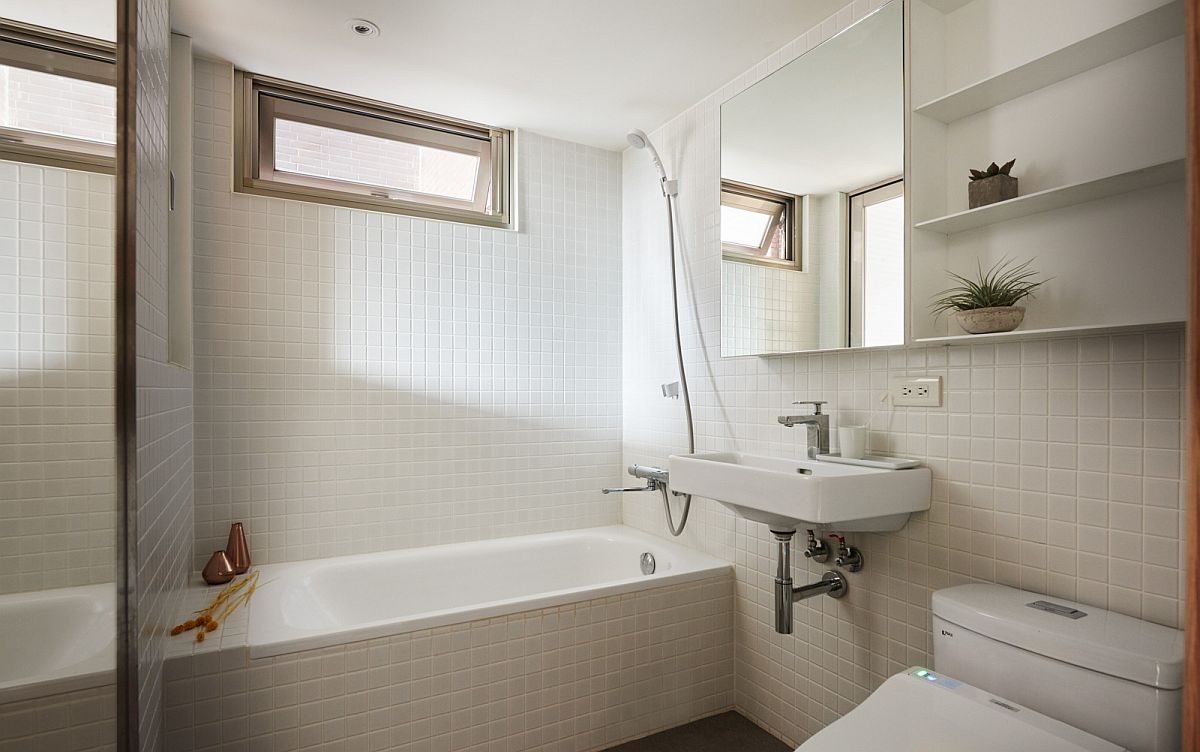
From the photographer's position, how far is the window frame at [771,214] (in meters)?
2.12

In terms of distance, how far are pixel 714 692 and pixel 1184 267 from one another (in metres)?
1.93

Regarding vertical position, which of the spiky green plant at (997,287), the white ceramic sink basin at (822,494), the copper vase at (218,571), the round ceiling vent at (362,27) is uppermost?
the round ceiling vent at (362,27)

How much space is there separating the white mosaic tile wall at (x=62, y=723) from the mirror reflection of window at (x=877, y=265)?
1861mm

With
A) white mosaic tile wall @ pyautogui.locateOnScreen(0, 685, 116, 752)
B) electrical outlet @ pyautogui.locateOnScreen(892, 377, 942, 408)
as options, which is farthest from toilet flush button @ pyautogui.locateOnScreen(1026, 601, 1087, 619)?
white mosaic tile wall @ pyautogui.locateOnScreen(0, 685, 116, 752)

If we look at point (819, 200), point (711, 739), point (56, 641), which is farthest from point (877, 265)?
point (56, 641)

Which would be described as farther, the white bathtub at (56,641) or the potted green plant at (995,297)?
the potted green plant at (995,297)

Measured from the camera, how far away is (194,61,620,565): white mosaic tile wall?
2.36 meters

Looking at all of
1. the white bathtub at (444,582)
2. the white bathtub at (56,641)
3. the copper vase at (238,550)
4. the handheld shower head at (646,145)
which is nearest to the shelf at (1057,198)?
the handheld shower head at (646,145)

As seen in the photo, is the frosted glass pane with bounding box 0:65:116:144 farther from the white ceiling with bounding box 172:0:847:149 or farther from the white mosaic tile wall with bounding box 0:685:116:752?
the white ceiling with bounding box 172:0:847:149

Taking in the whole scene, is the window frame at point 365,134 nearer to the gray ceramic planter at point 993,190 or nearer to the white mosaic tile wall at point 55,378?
the white mosaic tile wall at point 55,378

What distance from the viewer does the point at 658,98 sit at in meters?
2.59

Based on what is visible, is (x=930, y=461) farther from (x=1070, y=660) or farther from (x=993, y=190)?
(x=993, y=190)

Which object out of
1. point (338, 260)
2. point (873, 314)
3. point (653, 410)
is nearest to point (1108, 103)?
point (873, 314)

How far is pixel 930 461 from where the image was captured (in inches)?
68.6
